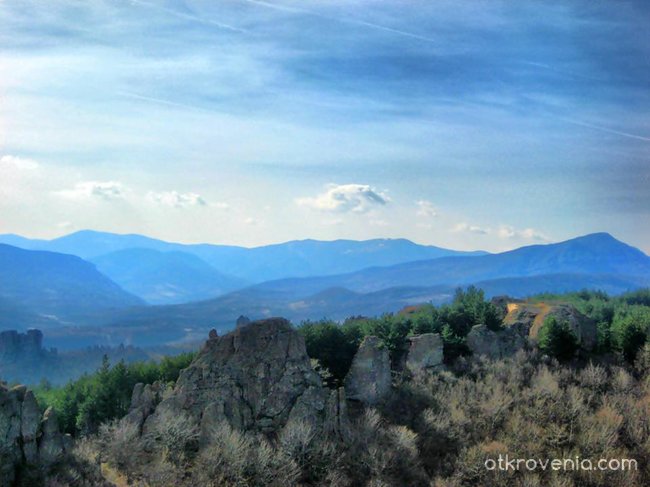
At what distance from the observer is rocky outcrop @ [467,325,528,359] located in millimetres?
69438

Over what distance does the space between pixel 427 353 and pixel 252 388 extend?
84.5 ft

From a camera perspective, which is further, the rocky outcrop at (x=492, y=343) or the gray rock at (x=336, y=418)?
the rocky outcrop at (x=492, y=343)

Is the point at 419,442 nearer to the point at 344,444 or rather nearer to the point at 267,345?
the point at 344,444

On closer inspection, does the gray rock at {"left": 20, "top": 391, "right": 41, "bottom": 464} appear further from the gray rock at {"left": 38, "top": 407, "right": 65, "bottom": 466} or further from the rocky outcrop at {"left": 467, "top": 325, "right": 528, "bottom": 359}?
the rocky outcrop at {"left": 467, "top": 325, "right": 528, "bottom": 359}

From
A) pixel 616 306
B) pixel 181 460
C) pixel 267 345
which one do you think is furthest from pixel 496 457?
pixel 616 306

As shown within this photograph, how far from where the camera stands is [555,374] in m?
62.0

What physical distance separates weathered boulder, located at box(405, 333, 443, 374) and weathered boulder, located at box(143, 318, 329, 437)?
20.5 meters

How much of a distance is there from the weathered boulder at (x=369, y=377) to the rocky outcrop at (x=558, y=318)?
→ 24.5 metres

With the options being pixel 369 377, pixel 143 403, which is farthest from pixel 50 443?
pixel 369 377

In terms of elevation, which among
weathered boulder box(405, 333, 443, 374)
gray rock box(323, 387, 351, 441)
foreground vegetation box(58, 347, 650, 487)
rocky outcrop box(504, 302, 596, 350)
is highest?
rocky outcrop box(504, 302, 596, 350)

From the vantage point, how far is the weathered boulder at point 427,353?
6366 cm

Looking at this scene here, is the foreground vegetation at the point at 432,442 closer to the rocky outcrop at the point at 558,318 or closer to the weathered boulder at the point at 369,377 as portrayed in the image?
the weathered boulder at the point at 369,377

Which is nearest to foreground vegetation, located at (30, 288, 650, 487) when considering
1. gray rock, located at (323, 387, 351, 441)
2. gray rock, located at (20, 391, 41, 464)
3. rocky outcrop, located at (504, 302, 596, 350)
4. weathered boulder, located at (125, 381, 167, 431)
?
gray rock, located at (323, 387, 351, 441)

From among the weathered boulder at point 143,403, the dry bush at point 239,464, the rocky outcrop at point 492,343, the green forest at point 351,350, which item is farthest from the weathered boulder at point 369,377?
the rocky outcrop at point 492,343
